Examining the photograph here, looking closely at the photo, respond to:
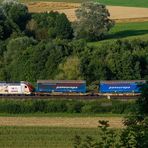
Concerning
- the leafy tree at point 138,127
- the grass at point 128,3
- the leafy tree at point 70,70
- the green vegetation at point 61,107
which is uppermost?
the grass at point 128,3

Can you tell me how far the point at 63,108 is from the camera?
41906 mm

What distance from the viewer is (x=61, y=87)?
49.2 metres

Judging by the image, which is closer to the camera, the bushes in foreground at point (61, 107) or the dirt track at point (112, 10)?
the bushes in foreground at point (61, 107)

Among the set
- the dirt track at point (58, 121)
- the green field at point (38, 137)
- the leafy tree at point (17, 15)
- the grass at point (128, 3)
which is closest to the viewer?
the green field at point (38, 137)

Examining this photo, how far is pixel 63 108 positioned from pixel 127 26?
151 feet

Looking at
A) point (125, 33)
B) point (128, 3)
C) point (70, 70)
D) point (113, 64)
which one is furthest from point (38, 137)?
point (128, 3)

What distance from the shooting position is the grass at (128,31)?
78.3 meters

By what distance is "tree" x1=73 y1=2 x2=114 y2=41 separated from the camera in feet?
251

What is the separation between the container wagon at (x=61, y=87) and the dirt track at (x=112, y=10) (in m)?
38.7

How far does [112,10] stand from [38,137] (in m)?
68.4

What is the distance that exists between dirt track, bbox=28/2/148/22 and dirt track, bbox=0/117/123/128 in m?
50.1

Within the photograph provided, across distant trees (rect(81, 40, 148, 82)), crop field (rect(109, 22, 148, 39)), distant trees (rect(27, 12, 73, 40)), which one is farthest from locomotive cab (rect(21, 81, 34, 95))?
crop field (rect(109, 22, 148, 39))

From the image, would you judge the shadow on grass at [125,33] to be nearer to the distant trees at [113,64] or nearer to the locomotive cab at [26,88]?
the distant trees at [113,64]

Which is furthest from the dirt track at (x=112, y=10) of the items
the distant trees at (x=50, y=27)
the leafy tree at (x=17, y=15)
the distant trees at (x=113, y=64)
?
the distant trees at (x=113, y=64)
